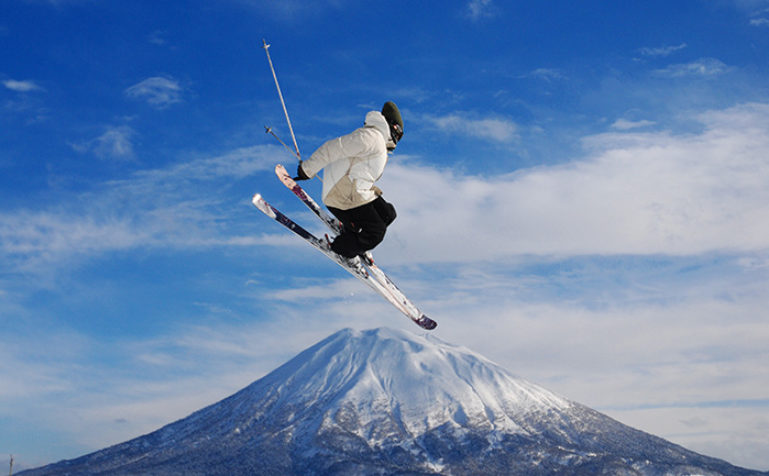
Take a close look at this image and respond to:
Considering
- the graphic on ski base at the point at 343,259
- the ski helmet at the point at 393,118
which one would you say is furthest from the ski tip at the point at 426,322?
the ski helmet at the point at 393,118

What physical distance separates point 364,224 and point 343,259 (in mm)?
1311

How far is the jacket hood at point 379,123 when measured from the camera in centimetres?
941

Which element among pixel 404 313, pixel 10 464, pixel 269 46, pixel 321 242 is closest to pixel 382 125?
pixel 269 46

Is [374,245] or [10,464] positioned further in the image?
→ [10,464]

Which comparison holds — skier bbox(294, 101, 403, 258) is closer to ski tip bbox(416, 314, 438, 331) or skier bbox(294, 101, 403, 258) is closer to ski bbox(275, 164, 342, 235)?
ski bbox(275, 164, 342, 235)

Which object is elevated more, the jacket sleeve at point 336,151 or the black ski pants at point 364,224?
the jacket sleeve at point 336,151

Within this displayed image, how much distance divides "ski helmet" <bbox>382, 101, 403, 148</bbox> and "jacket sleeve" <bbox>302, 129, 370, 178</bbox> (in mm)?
491

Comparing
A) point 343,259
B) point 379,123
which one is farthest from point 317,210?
point 379,123

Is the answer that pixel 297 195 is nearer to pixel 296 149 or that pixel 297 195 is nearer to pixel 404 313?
pixel 296 149

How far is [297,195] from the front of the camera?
11.1 meters

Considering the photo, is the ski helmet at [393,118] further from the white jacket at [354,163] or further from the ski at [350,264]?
the ski at [350,264]

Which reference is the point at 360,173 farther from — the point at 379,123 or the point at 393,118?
the point at 393,118

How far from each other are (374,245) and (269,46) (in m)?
3.17

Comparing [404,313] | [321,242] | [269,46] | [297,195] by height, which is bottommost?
[404,313]
